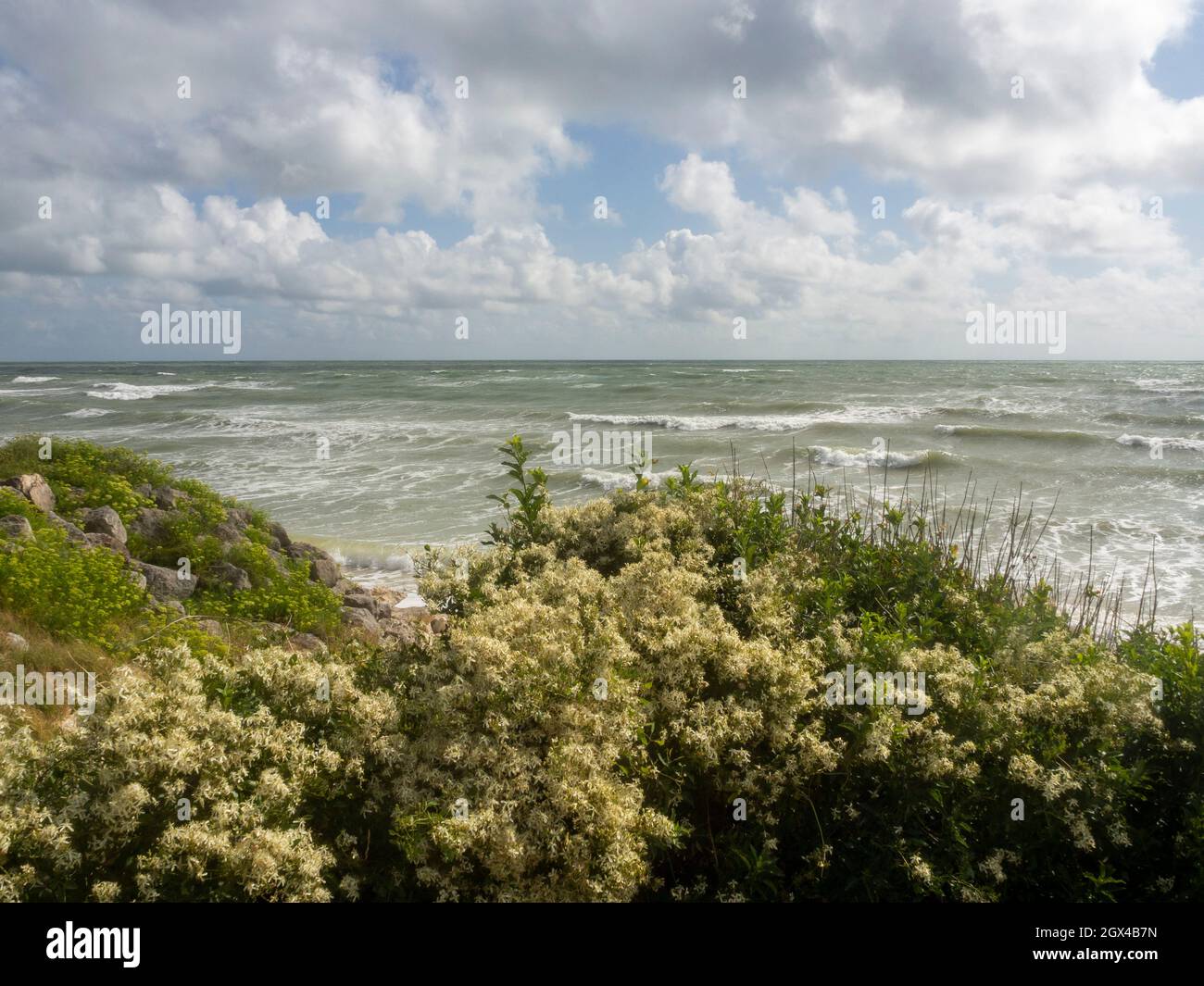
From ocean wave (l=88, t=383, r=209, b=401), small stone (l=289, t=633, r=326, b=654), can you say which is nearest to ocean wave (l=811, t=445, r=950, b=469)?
small stone (l=289, t=633, r=326, b=654)

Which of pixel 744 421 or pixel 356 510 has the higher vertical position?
pixel 744 421

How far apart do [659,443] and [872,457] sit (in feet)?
28.9

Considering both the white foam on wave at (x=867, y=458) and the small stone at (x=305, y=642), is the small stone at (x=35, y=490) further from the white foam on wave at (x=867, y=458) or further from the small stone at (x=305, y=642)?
the white foam on wave at (x=867, y=458)

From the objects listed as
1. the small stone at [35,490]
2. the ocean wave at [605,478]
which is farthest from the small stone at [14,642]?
the ocean wave at [605,478]

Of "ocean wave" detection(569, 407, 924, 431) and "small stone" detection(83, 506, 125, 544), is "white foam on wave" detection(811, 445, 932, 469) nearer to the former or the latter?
"ocean wave" detection(569, 407, 924, 431)

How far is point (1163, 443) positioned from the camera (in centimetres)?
2819

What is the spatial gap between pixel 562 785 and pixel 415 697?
0.78 m

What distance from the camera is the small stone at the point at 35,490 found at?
10.0 metres

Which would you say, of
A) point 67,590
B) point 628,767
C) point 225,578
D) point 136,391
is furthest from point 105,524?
point 136,391

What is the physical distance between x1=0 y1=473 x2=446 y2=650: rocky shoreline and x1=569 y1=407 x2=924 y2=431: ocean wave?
28.0m

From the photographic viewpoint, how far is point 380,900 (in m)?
2.48

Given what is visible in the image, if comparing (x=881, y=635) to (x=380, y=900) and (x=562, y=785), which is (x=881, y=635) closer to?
(x=562, y=785)

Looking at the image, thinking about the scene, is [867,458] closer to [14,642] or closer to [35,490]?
[35,490]
